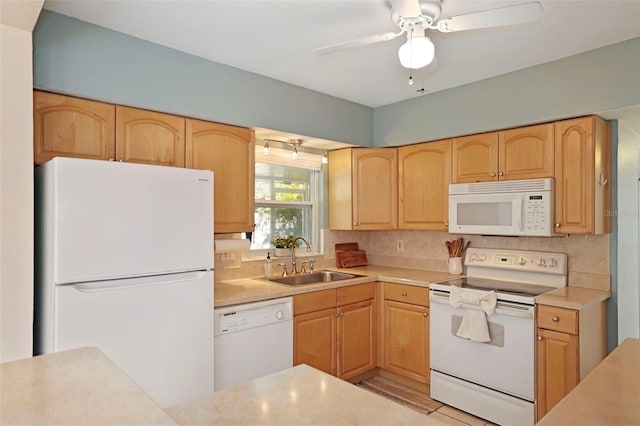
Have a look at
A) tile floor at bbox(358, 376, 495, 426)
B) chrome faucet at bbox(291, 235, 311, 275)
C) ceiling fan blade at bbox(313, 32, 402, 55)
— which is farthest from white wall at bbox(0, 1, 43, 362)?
tile floor at bbox(358, 376, 495, 426)

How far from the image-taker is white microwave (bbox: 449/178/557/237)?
2.75 m

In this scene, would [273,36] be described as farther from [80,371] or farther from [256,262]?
[80,371]

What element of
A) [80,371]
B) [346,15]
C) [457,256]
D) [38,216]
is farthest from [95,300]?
[457,256]

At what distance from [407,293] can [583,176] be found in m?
1.50

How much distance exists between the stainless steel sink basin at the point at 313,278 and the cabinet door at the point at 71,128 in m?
1.65

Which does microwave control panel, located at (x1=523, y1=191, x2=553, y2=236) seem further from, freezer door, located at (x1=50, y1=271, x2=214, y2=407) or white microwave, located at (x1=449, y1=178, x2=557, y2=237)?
freezer door, located at (x1=50, y1=271, x2=214, y2=407)

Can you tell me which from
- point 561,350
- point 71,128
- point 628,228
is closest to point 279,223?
point 71,128

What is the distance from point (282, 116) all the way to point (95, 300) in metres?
1.87

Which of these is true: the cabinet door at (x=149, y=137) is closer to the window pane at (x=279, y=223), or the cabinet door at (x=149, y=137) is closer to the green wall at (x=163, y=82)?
the green wall at (x=163, y=82)

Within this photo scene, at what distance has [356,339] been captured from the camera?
328cm

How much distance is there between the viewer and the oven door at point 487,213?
2873mm

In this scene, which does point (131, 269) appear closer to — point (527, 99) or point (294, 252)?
point (294, 252)

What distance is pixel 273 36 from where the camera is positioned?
2.31 metres

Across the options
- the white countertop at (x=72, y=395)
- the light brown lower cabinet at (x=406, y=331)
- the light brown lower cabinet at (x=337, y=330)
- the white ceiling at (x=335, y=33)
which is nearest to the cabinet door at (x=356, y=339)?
the light brown lower cabinet at (x=337, y=330)
